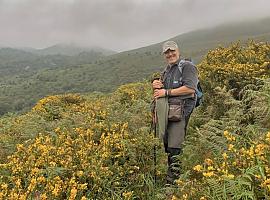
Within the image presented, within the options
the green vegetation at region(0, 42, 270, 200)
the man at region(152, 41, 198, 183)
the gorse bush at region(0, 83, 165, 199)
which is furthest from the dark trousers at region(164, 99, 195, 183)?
the gorse bush at region(0, 83, 165, 199)

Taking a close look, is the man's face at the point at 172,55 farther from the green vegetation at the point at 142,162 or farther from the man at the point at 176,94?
the green vegetation at the point at 142,162

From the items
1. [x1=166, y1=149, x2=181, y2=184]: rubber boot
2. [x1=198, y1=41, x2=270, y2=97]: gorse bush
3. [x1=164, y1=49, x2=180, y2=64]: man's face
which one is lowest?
[x1=166, y1=149, x2=181, y2=184]: rubber boot

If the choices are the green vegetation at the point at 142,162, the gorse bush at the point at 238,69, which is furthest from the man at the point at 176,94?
the gorse bush at the point at 238,69

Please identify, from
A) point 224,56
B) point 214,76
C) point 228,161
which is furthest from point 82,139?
point 224,56

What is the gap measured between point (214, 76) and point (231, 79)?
0.41m

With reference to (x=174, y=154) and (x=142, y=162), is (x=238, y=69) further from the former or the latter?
(x=142, y=162)

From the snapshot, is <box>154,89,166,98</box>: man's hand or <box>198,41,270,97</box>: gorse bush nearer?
<box>154,89,166,98</box>: man's hand

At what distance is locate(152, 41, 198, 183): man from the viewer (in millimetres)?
5332

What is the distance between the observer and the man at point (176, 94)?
210 inches

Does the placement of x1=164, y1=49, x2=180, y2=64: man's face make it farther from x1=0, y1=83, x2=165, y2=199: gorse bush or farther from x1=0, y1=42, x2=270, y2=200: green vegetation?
x1=0, y1=83, x2=165, y2=199: gorse bush

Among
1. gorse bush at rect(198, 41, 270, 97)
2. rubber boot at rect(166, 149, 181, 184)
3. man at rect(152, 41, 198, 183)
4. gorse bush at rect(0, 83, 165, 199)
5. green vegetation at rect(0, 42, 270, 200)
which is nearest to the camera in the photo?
green vegetation at rect(0, 42, 270, 200)

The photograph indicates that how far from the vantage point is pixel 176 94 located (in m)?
5.34

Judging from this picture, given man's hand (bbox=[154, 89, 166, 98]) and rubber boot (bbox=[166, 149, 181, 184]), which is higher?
man's hand (bbox=[154, 89, 166, 98])

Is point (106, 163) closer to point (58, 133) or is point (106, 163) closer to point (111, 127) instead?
point (111, 127)
